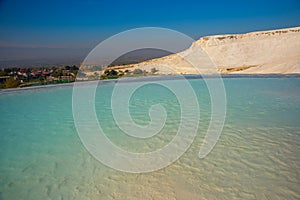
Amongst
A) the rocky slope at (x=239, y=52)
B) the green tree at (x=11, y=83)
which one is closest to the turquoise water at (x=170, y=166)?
the green tree at (x=11, y=83)

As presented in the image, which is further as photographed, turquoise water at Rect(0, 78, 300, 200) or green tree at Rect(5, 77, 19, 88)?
green tree at Rect(5, 77, 19, 88)

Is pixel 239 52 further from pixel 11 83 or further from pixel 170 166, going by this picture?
pixel 170 166

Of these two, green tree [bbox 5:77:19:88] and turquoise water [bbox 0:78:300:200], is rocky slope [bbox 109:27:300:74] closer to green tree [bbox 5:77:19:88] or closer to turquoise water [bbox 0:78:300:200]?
green tree [bbox 5:77:19:88]

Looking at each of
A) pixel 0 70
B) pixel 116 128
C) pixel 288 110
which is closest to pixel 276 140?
pixel 288 110

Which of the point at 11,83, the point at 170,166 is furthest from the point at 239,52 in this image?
the point at 170,166

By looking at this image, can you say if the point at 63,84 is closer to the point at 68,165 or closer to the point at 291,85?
the point at 68,165

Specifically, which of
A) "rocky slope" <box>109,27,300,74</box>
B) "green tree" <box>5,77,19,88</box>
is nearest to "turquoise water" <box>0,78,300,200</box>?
"green tree" <box>5,77,19,88</box>

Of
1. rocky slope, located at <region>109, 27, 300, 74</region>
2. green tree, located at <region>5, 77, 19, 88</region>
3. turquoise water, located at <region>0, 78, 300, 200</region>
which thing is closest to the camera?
turquoise water, located at <region>0, 78, 300, 200</region>

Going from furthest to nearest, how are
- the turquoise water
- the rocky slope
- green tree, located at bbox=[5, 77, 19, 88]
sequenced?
1. the rocky slope
2. green tree, located at bbox=[5, 77, 19, 88]
3. the turquoise water

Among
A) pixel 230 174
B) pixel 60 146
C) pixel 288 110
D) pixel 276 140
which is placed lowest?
pixel 60 146
